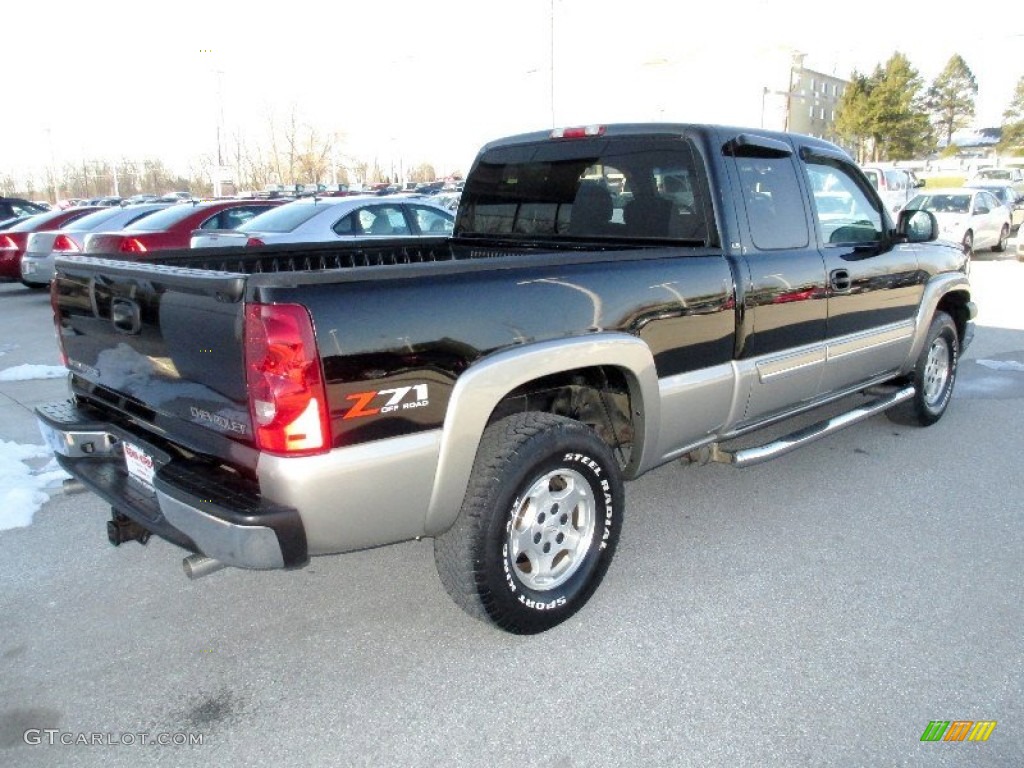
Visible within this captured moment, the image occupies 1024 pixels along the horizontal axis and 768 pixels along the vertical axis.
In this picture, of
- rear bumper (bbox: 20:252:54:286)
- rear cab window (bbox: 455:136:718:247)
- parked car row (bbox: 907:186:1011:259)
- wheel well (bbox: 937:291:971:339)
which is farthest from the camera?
parked car row (bbox: 907:186:1011:259)

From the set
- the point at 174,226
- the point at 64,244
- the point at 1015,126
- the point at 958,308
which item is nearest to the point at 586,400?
the point at 958,308

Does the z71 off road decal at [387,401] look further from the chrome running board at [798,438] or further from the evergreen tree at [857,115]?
the evergreen tree at [857,115]

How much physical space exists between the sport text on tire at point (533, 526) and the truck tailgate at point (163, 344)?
89cm

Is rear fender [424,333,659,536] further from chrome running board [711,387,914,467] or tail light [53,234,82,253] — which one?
tail light [53,234,82,253]

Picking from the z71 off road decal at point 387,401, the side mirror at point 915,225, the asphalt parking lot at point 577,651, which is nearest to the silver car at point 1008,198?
the side mirror at point 915,225

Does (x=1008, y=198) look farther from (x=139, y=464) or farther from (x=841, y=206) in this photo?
(x=139, y=464)

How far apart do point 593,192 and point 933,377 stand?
11.1ft

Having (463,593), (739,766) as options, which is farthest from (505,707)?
(739,766)

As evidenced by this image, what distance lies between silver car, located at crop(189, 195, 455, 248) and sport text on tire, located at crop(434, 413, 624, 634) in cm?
628

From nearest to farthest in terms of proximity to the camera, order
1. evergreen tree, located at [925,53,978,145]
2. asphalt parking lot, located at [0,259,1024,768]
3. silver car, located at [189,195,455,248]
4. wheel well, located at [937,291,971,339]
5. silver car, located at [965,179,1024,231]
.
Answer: asphalt parking lot, located at [0,259,1024,768]
wheel well, located at [937,291,971,339]
silver car, located at [189,195,455,248]
silver car, located at [965,179,1024,231]
evergreen tree, located at [925,53,978,145]

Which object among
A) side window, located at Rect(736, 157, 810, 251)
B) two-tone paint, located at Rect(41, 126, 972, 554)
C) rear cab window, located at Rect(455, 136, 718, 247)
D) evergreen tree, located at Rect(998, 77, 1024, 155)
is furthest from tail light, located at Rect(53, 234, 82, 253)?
evergreen tree, located at Rect(998, 77, 1024, 155)

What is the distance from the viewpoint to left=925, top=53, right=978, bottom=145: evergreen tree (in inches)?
3410

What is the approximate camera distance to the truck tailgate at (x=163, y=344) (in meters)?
2.40

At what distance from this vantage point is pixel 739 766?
2.38 metres
